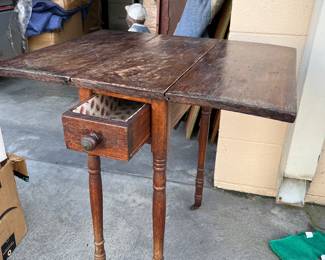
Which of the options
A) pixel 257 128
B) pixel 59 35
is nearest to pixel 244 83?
pixel 257 128

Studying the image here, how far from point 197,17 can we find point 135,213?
113 cm

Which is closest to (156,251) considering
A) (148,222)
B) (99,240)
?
(99,240)

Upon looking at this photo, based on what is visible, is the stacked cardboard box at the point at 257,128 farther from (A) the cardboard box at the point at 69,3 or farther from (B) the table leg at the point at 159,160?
(A) the cardboard box at the point at 69,3

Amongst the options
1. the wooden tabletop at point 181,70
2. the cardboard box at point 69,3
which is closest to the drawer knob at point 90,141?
the wooden tabletop at point 181,70

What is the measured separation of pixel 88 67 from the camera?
3.51ft

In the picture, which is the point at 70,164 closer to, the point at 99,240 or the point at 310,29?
the point at 99,240

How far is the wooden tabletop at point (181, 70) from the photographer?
2.80ft

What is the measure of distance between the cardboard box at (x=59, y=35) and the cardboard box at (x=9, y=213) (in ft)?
8.33

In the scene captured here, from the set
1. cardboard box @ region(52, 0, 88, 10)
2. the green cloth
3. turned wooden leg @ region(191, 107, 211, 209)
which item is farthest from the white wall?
cardboard box @ region(52, 0, 88, 10)

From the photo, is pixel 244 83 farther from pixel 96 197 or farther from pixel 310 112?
pixel 310 112

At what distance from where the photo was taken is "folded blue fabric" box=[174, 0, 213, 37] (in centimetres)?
193

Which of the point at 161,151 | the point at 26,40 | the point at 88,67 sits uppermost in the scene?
the point at 88,67

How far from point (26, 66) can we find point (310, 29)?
46.2 inches

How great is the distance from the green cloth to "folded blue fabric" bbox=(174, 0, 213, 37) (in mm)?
1177
